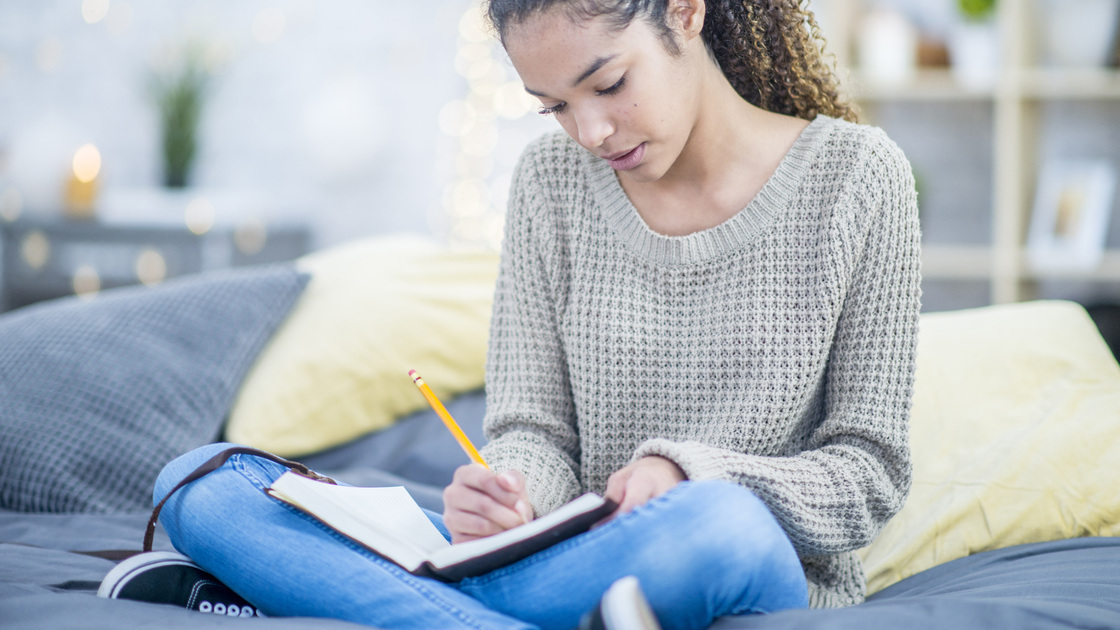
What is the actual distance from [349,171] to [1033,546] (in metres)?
2.46

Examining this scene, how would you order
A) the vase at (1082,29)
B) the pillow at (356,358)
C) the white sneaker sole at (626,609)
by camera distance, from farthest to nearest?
the vase at (1082,29), the pillow at (356,358), the white sneaker sole at (626,609)

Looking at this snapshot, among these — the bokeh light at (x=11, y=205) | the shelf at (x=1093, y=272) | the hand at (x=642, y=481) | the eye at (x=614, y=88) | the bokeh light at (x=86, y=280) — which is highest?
the eye at (x=614, y=88)

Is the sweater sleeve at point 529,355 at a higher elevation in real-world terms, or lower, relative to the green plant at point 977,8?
lower

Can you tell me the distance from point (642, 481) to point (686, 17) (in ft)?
1.51

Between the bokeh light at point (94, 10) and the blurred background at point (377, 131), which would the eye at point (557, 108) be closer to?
the blurred background at point (377, 131)

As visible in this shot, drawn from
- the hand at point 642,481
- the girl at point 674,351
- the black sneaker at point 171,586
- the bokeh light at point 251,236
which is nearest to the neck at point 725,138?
the girl at point 674,351

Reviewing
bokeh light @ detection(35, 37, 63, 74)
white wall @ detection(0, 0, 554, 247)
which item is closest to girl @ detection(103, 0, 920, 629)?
white wall @ detection(0, 0, 554, 247)

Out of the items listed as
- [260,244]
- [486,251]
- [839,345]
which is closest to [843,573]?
[839,345]

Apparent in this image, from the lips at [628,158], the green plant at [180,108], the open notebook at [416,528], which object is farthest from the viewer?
the green plant at [180,108]

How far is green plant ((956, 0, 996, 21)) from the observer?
2512 mm

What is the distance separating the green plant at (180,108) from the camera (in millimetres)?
3242

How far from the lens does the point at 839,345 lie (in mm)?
963

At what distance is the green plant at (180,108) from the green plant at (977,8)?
7.76 feet

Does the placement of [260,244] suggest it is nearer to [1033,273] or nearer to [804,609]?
[1033,273]
